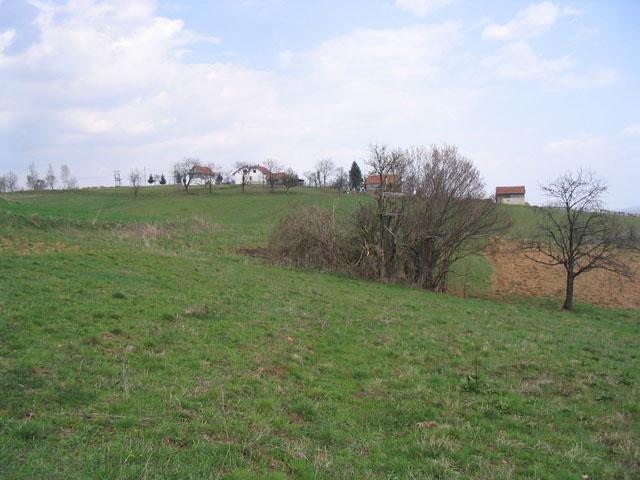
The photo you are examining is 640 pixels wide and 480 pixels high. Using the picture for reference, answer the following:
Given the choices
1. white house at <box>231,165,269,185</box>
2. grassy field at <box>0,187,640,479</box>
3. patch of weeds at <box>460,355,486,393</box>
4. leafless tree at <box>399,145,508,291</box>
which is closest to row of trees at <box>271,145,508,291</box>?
leafless tree at <box>399,145,508,291</box>

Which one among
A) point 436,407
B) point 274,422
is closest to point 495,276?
point 436,407

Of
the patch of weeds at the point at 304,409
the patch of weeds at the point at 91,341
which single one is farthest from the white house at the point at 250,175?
the patch of weeds at the point at 304,409

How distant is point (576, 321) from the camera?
1805 centimetres

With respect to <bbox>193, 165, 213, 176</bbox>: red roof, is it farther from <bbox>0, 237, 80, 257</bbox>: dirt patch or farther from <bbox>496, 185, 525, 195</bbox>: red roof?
<bbox>0, 237, 80, 257</bbox>: dirt patch

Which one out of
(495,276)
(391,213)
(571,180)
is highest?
(571,180)

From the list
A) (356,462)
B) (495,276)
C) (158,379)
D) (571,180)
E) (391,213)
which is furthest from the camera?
(495,276)

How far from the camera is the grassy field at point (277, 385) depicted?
4945 mm

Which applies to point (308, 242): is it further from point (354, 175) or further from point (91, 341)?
point (354, 175)

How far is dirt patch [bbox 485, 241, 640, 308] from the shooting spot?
→ 25688 mm

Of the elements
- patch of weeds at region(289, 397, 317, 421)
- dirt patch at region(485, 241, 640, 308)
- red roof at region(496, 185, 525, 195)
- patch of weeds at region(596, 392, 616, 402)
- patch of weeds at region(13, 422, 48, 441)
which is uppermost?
red roof at region(496, 185, 525, 195)

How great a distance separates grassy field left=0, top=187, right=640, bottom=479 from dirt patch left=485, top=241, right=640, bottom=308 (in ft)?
38.2

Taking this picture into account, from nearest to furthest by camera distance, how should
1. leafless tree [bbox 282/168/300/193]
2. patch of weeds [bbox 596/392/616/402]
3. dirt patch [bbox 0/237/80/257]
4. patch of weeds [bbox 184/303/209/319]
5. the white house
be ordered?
1. patch of weeds [bbox 596/392/616/402]
2. patch of weeds [bbox 184/303/209/319]
3. dirt patch [bbox 0/237/80/257]
4. leafless tree [bbox 282/168/300/193]
5. the white house

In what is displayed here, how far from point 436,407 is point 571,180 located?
728 inches

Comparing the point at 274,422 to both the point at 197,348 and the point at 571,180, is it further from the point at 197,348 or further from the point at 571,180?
the point at 571,180
